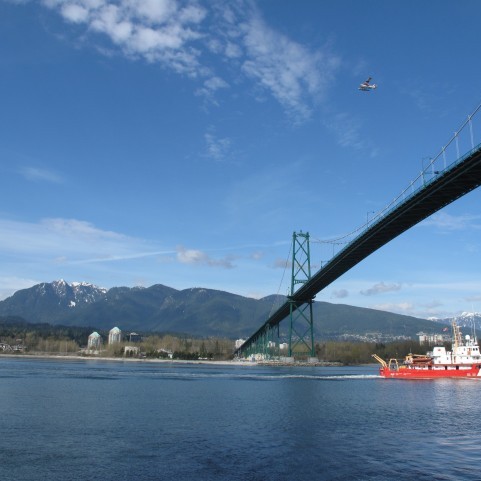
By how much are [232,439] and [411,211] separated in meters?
26.6

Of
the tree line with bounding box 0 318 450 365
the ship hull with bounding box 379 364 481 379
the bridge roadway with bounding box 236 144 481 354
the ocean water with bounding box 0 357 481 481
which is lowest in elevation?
the ocean water with bounding box 0 357 481 481

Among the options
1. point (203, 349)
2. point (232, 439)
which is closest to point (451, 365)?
point (232, 439)

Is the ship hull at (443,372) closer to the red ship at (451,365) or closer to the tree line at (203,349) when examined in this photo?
the red ship at (451,365)

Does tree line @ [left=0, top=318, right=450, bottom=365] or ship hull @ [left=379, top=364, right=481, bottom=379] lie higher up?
tree line @ [left=0, top=318, right=450, bottom=365]

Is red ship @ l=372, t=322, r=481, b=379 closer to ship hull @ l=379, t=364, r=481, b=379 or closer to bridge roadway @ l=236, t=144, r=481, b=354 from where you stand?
ship hull @ l=379, t=364, r=481, b=379

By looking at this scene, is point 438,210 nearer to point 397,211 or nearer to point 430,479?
point 397,211

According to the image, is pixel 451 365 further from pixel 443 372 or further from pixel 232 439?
pixel 232 439

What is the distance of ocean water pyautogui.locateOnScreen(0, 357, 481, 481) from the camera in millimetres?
11641

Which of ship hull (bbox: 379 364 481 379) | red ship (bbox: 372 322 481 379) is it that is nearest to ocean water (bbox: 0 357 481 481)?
ship hull (bbox: 379 364 481 379)

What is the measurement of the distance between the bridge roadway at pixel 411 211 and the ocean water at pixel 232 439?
1287cm

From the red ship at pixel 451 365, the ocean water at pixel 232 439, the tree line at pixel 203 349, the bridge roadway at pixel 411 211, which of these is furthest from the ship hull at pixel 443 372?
the tree line at pixel 203 349

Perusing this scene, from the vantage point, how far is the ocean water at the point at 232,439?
11.6 m

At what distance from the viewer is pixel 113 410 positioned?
2150 cm

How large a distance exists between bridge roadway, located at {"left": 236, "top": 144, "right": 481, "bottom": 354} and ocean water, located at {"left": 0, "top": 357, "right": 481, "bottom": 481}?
12.9 metres
